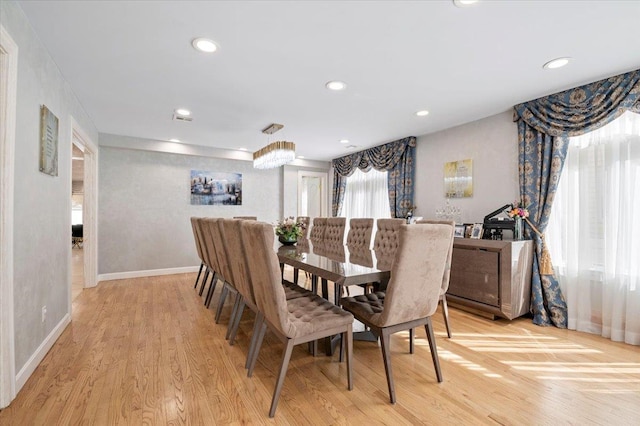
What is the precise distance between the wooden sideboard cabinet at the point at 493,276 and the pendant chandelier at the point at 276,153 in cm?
227

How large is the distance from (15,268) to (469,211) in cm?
447

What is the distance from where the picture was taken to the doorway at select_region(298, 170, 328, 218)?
6998mm

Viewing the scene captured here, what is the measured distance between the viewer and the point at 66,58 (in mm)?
2414

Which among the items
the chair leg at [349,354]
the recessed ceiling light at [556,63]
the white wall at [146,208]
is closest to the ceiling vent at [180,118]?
the white wall at [146,208]

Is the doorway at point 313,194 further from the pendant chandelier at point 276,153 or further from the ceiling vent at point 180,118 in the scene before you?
→ the ceiling vent at point 180,118

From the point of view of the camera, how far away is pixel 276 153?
12.0 feet

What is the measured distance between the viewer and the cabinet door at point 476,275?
317 centimetres

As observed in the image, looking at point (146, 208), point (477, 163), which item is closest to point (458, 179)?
point (477, 163)

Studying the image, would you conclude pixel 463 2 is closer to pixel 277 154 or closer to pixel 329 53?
pixel 329 53

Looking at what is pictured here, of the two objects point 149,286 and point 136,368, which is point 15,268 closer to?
point 136,368

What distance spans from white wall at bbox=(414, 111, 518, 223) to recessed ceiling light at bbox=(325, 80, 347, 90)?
2095mm

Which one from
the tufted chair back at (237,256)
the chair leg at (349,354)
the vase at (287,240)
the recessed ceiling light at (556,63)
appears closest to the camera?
the chair leg at (349,354)

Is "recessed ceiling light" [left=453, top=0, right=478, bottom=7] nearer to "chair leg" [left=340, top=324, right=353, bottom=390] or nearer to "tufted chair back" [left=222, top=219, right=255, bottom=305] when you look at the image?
"tufted chair back" [left=222, top=219, right=255, bottom=305]

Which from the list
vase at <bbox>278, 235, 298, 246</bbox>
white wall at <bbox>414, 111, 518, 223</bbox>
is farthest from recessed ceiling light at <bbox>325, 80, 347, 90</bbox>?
white wall at <bbox>414, 111, 518, 223</bbox>
